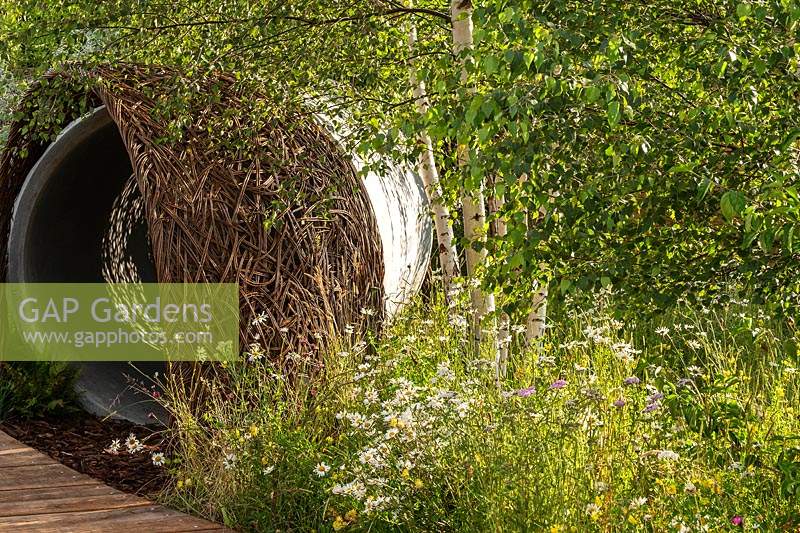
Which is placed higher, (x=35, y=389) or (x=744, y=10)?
(x=744, y=10)

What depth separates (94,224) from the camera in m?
8.28

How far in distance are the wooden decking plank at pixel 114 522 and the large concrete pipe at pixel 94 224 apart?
1848 mm

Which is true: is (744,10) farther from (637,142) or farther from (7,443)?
(7,443)

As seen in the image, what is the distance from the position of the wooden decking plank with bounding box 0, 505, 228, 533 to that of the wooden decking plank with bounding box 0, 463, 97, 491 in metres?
0.58

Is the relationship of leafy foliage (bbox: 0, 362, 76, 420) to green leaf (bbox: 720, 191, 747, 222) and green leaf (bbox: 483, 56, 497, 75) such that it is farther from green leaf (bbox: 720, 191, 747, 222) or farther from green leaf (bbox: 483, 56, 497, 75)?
green leaf (bbox: 720, 191, 747, 222)

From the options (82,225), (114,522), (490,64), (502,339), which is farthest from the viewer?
(82,225)

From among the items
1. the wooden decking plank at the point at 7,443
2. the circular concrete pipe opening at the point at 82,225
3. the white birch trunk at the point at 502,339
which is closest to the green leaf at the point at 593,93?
the white birch trunk at the point at 502,339

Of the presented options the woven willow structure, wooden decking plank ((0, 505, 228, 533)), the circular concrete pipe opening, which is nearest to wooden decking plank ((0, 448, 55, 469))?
the circular concrete pipe opening

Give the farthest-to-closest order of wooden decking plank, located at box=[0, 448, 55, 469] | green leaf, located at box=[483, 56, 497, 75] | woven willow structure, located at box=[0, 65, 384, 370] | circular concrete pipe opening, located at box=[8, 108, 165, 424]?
circular concrete pipe opening, located at box=[8, 108, 165, 424] → wooden decking plank, located at box=[0, 448, 55, 469] → woven willow structure, located at box=[0, 65, 384, 370] → green leaf, located at box=[483, 56, 497, 75]

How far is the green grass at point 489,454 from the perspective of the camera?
373 cm

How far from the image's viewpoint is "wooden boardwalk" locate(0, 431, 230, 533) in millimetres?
4660

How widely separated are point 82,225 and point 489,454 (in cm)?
510

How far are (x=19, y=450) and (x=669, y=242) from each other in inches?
163

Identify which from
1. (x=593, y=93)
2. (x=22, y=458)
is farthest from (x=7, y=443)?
(x=593, y=93)
